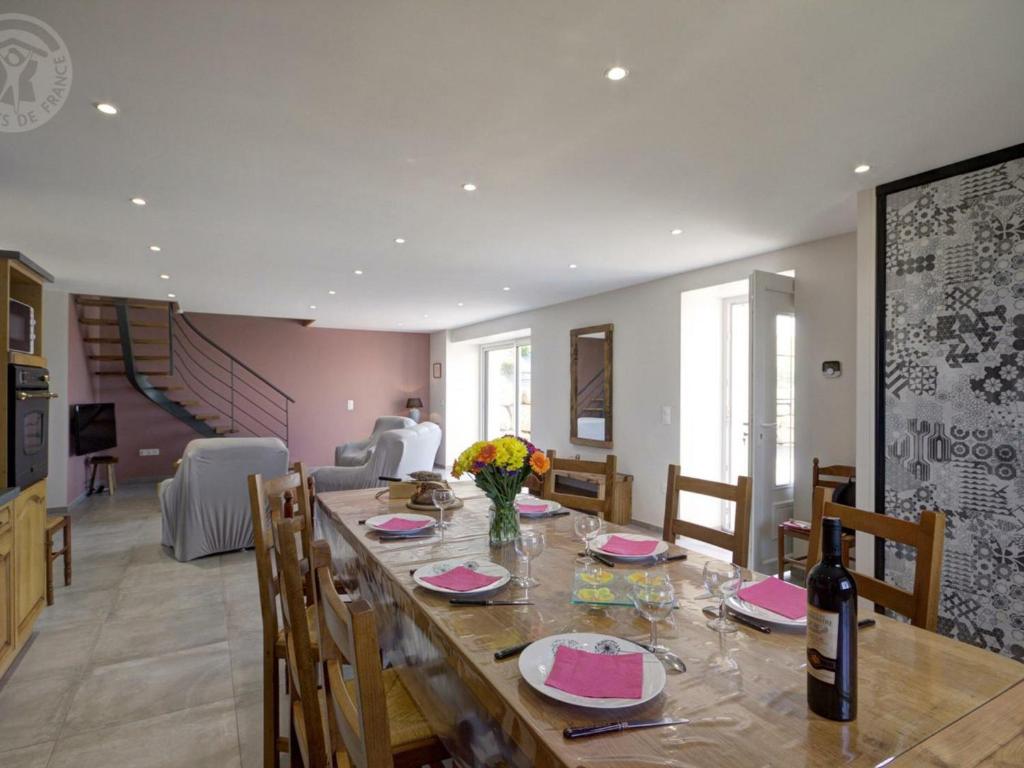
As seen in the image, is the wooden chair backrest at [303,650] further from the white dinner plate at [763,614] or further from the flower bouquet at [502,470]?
the white dinner plate at [763,614]

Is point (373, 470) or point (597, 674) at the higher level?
point (597, 674)

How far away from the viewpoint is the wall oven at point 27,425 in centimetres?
251

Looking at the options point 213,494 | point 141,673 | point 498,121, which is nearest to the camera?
point 498,121

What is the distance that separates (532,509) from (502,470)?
615mm

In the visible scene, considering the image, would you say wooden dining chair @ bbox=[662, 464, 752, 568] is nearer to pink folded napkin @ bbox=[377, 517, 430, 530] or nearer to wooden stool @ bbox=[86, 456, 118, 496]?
pink folded napkin @ bbox=[377, 517, 430, 530]

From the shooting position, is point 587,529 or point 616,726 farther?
point 587,529

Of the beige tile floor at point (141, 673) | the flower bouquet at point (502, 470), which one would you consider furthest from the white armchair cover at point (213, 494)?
the flower bouquet at point (502, 470)

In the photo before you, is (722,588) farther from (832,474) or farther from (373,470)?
(373,470)

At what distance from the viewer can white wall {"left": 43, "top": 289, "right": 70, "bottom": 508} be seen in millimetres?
5605

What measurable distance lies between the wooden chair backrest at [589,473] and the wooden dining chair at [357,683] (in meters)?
1.34

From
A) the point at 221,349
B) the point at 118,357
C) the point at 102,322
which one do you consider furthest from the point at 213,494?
the point at 221,349

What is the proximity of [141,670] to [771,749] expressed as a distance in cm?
289

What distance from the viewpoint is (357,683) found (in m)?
0.75

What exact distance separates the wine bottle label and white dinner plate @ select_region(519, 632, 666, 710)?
0.26 m
